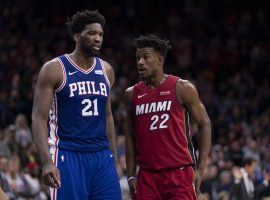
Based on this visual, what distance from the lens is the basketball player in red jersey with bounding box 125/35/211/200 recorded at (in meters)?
7.75

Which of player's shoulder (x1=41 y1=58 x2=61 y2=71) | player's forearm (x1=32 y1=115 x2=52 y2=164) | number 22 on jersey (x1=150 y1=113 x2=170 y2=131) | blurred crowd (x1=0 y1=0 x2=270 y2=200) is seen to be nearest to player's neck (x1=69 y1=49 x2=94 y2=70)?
player's shoulder (x1=41 y1=58 x2=61 y2=71)

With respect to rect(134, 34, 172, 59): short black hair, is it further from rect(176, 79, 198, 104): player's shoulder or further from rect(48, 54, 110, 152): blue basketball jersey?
rect(48, 54, 110, 152): blue basketball jersey

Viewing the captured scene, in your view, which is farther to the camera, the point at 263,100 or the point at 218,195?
the point at 263,100

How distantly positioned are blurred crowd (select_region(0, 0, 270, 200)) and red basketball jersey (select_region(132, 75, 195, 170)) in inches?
204

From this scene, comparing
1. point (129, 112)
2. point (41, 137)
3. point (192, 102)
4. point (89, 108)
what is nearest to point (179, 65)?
point (129, 112)

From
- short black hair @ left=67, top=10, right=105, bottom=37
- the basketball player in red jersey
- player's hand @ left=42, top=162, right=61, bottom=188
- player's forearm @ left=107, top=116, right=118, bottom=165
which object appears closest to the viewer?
player's hand @ left=42, top=162, right=61, bottom=188

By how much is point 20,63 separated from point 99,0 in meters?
6.11

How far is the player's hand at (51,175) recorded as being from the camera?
679cm

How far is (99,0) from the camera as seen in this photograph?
22922 millimetres

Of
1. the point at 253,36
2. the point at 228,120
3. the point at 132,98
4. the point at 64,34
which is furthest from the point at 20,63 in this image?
the point at 132,98

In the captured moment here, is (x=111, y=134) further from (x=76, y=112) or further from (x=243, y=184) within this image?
(x=243, y=184)

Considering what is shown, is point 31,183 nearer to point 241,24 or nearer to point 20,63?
point 20,63

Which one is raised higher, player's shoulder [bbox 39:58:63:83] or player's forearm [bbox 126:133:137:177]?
player's shoulder [bbox 39:58:63:83]

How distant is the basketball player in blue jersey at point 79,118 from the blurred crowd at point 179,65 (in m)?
5.60
